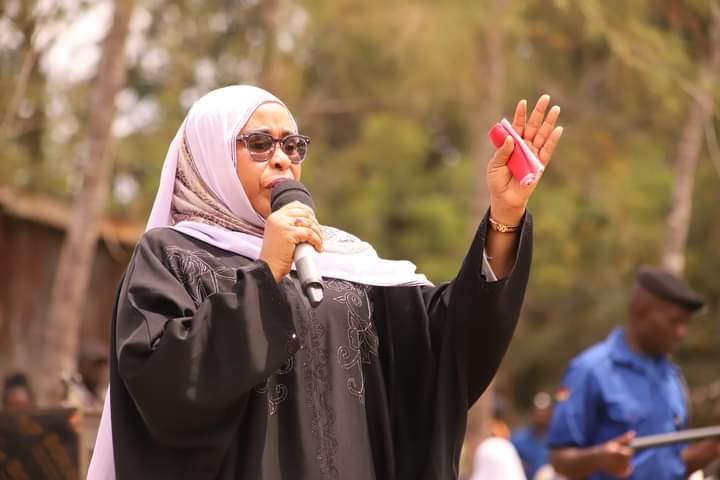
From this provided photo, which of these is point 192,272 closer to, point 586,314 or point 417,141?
point 417,141

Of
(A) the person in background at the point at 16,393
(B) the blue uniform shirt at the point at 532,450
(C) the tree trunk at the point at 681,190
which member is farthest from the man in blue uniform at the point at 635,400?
(C) the tree trunk at the point at 681,190

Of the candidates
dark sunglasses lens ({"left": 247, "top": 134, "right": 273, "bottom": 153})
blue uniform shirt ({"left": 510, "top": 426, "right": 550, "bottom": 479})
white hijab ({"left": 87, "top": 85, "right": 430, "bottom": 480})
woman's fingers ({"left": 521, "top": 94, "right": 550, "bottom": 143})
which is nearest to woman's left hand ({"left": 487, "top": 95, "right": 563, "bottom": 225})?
woman's fingers ({"left": 521, "top": 94, "right": 550, "bottom": 143})

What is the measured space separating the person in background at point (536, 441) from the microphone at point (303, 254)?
8558 mm

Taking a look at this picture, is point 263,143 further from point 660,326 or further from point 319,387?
point 660,326

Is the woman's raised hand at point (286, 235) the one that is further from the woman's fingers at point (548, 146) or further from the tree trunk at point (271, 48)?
the tree trunk at point (271, 48)

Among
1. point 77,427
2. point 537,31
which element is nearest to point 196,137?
point 77,427

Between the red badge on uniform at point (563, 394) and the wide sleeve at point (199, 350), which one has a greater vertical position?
Answer: the red badge on uniform at point (563, 394)

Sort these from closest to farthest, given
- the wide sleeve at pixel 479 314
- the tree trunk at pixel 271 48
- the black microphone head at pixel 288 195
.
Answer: the black microphone head at pixel 288 195 < the wide sleeve at pixel 479 314 < the tree trunk at pixel 271 48

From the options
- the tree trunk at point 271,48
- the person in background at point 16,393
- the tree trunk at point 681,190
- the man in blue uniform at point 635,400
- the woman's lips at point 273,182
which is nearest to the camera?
the woman's lips at point 273,182

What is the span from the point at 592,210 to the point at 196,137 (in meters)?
10.0

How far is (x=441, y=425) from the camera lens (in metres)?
3.16

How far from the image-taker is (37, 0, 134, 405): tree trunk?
8961 mm

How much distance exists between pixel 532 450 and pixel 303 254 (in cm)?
896

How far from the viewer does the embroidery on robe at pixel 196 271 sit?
9.90ft
